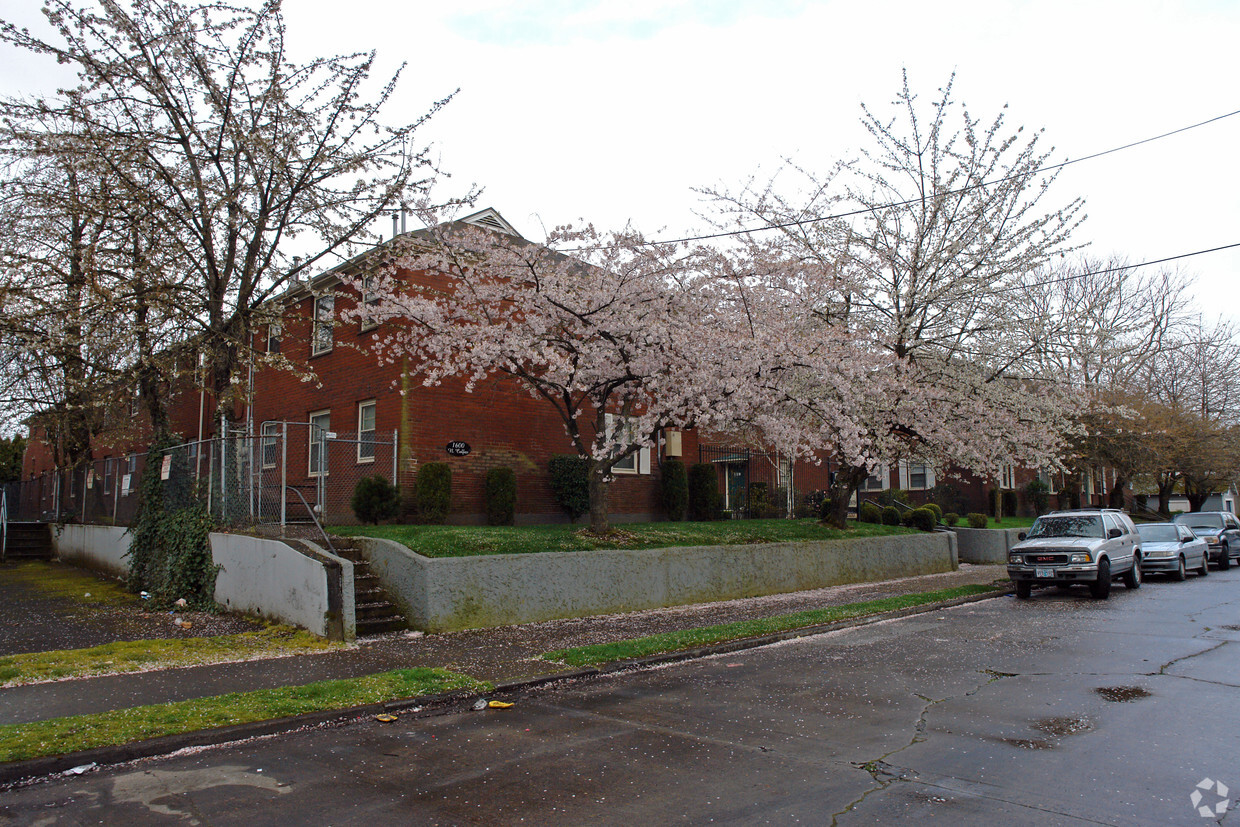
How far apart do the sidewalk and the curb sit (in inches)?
16.0

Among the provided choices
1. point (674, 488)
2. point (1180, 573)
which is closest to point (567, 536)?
point (674, 488)

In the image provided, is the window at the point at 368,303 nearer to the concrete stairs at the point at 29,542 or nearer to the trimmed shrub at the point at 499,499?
the trimmed shrub at the point at 499,499

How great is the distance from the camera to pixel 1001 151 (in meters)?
19.2

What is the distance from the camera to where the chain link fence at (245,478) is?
46.3ft

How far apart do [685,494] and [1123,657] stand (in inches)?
535

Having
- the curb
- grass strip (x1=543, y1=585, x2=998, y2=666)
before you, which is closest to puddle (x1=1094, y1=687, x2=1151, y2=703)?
the curb

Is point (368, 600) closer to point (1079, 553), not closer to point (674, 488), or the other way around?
point (674, 488)

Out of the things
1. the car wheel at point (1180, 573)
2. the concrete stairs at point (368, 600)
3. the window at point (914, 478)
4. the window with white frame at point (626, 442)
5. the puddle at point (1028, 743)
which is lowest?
the car wheel at point (1180, 573)

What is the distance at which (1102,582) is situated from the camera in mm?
15531

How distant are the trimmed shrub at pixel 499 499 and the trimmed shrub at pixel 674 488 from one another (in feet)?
17.3

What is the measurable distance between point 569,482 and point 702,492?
181 inches

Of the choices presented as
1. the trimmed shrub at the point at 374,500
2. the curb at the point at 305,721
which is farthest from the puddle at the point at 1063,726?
the trimmed shrub at the point at 374,500

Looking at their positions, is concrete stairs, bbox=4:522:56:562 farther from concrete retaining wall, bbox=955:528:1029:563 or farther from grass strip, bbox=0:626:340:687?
concrete retaining wall, bbox=955:528:1029:563

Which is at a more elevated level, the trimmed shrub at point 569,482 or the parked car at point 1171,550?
the trimmed shrub at point 569,482
